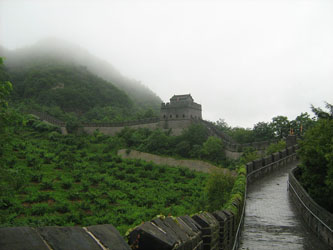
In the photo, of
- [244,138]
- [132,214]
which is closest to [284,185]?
[132,214]

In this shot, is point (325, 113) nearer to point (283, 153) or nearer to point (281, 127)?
point (283, 153)

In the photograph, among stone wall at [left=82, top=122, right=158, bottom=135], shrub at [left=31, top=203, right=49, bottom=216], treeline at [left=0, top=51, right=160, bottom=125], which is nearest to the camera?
shrub at [left=31, top=203, right=49, bottom=216]

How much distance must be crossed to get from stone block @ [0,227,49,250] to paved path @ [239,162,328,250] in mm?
7566

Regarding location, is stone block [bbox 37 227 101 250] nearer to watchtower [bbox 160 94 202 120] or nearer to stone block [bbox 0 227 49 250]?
stone block [bbox 0 227 49 250]

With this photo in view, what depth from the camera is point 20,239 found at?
6.20 ft

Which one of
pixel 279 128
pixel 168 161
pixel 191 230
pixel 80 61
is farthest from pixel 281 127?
pixel 80 61

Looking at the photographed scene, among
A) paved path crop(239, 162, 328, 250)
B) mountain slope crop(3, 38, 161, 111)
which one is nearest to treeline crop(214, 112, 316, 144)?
paved path crop(239, 162, 328, 250)

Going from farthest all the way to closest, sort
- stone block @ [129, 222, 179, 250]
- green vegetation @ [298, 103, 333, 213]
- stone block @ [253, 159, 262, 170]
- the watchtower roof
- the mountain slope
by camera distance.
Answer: the mountain slope → the watchtower roof → stone block @ [253, 159, 262, 170] → green vegetation @ [298, 103, 333, 213] → stone block @ [129, 222, 179, 250]

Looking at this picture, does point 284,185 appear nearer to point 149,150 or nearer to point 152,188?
point 152,188

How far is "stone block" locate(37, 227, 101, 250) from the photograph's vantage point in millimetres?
2068

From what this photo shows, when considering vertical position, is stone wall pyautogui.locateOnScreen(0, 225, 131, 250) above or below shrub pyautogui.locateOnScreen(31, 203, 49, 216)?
above

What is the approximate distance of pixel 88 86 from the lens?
8450 centimetres

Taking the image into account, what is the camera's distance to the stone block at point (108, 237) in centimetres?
242

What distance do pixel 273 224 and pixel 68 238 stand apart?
9979 millimetres
